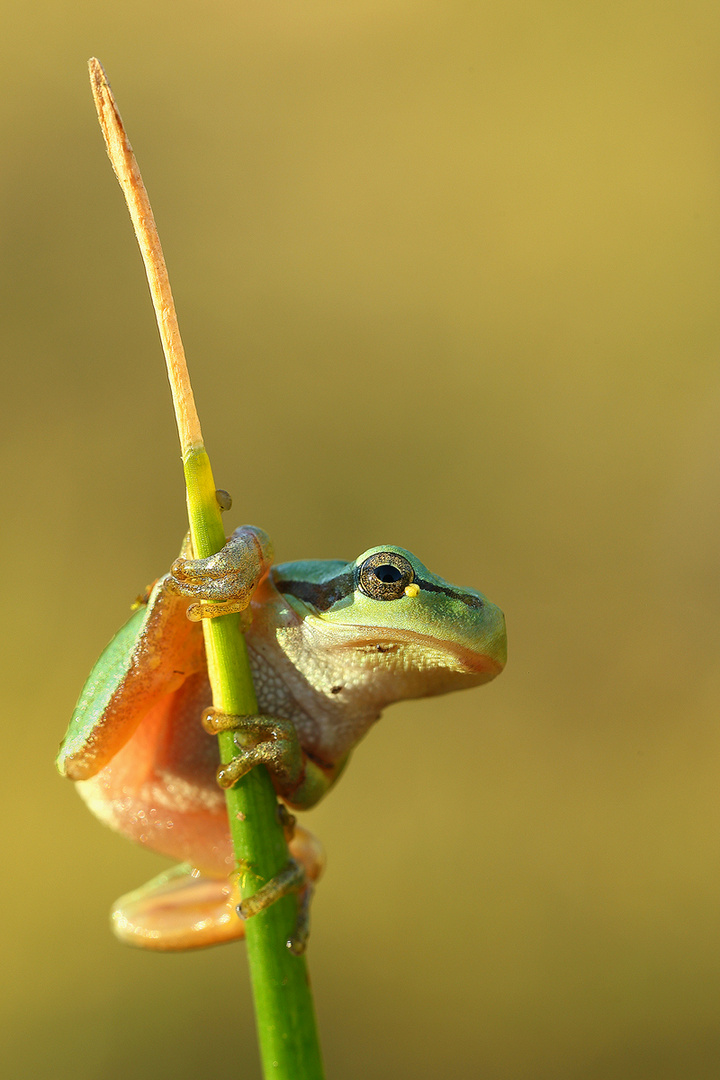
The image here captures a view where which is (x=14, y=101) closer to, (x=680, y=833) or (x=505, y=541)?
(x=505, y=541)

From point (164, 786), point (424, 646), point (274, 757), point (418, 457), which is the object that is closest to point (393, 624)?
point (424, 646)

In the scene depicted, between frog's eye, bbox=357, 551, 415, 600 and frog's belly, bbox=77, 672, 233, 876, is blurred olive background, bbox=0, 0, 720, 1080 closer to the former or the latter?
frog's belly, bbox=77, 672, 233, 876

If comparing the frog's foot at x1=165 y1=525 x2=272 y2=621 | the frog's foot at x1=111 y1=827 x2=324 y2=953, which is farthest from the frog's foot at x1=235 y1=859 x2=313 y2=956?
the frog's foot at x1=111 y1=827 x2=324 y2=953

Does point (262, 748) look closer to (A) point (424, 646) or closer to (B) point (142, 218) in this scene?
(A) point (424, 646)

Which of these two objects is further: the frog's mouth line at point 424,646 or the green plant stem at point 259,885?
the frog's mouth line at point 424,646

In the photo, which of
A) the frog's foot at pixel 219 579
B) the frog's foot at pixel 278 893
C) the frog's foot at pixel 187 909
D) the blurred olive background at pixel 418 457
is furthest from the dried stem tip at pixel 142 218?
the blurred olive background at pixel 418 457

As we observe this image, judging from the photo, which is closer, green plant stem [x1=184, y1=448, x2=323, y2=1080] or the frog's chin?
green plant stem [x1=184, y1=448, x2=323, y2=1080]

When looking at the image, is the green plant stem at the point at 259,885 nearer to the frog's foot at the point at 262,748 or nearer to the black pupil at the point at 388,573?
the frog's foot at the point at 262,748

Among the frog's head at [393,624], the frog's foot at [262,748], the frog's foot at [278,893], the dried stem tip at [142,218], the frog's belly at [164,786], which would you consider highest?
the dried stem tip at [142,218]
